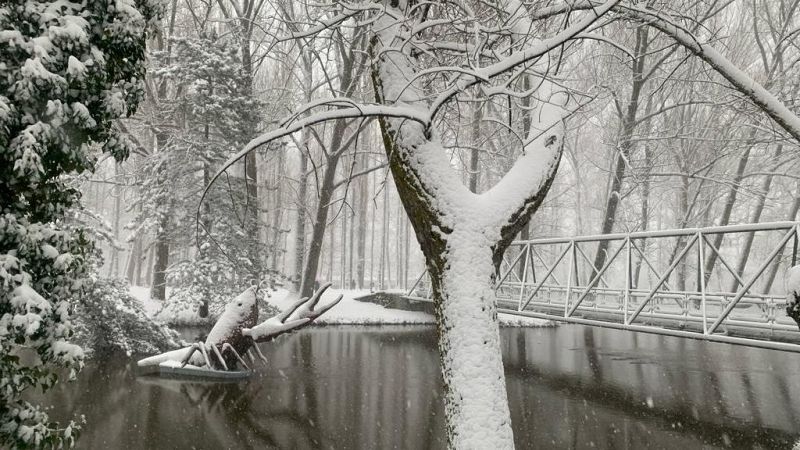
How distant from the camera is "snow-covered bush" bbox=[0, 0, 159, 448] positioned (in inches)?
156

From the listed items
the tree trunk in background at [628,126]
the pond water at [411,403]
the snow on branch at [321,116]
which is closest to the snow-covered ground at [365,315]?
the tree trunk in background at [628,126]

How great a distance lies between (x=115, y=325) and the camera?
12.3 m

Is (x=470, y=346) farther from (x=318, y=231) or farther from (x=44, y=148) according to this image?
(x=318, y=231)

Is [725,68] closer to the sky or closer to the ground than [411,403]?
closer to the sky

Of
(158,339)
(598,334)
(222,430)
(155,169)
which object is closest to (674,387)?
(222,430)

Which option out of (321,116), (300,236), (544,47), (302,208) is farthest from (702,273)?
(300,236)

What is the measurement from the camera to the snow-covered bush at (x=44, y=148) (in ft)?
13.0

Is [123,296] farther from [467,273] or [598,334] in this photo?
[598,334]

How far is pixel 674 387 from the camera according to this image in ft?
35.3

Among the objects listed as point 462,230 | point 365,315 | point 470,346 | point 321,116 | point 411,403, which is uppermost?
point 321,116

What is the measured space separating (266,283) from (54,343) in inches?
507

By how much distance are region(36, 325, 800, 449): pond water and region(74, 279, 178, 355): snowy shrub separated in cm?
75

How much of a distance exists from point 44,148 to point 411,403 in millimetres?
6841

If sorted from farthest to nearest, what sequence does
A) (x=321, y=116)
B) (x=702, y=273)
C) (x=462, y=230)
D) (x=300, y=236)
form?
(x=300, y=236), (x=702, y=273), (x=462, y=230), (x=321, y=116)
